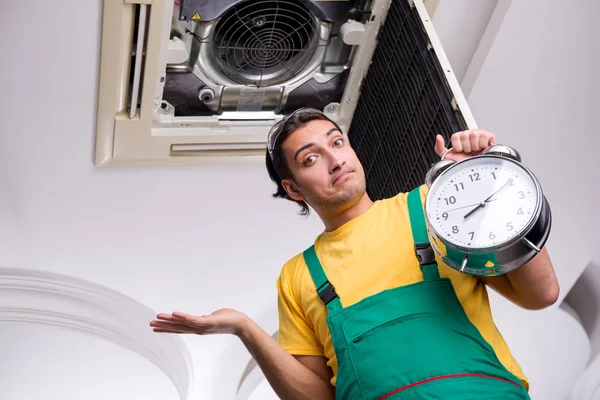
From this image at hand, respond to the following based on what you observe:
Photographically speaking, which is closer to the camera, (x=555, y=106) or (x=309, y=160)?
(x=309, y=160)

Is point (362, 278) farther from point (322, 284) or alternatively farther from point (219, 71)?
point (219, 71)

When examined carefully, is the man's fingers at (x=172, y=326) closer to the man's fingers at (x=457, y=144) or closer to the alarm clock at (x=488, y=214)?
the alarm clock at (x=488, y=214)

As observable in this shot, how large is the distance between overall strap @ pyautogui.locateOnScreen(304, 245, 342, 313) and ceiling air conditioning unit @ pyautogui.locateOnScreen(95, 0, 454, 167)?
4.18 feet

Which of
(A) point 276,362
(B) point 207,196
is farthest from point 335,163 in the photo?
(B) point 207,196

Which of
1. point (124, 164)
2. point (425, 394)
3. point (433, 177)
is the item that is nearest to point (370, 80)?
point (124, 164)

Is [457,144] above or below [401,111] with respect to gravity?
above

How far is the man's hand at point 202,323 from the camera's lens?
2402mm

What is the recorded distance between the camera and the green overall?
2334mm

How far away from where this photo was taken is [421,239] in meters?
2.53

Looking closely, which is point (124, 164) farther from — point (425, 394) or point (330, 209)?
point (425, 394)

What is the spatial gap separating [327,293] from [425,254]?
0.89ft

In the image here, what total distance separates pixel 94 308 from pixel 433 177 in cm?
219

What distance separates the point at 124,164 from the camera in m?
A: 3.92

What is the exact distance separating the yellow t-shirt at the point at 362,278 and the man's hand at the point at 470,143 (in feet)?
0.69
